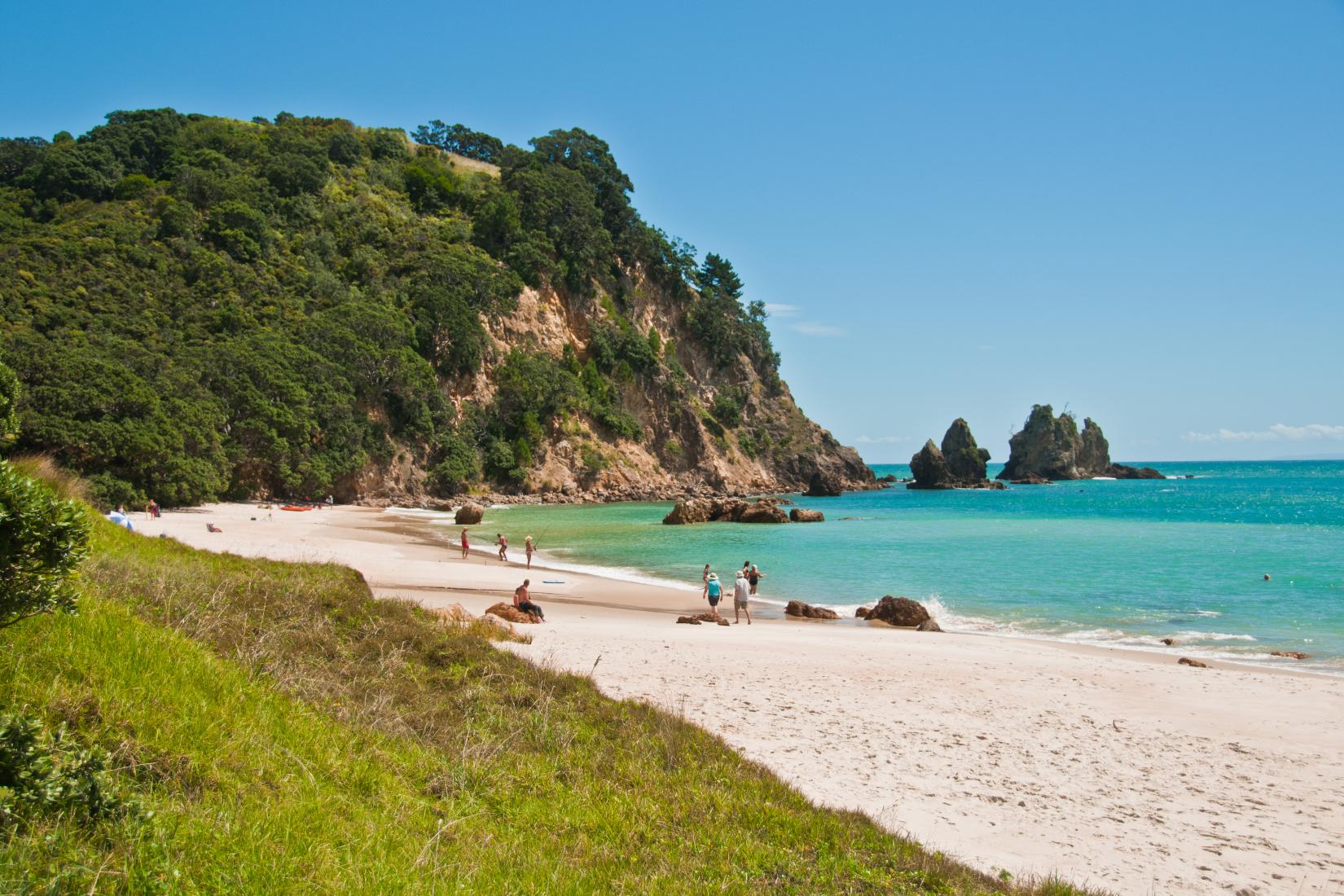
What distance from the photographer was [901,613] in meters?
18.3

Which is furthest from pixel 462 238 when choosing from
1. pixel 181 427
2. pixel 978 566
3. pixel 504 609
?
pixel 504 609

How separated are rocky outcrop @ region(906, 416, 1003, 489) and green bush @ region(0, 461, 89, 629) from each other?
10591 cm

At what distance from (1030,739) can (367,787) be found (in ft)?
23.8

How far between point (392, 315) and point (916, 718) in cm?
5429

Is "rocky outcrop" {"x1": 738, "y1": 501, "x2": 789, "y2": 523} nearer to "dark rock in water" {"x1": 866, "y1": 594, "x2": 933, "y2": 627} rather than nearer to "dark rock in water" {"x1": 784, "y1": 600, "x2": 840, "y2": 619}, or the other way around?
"dark rock in water" {"x1": 784, "y1": 600, "x2": 840, "y2": 619}

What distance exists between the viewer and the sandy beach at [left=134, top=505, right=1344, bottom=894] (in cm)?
618

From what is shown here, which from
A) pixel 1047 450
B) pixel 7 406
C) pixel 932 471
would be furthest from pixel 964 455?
pixel 7 406

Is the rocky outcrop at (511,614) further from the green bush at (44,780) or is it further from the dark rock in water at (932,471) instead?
the dark rock in water at (932,471)

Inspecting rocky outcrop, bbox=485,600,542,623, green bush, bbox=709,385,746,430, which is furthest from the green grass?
green bush, bbox=709,385,746,430

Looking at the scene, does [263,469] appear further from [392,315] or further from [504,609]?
[504,609]

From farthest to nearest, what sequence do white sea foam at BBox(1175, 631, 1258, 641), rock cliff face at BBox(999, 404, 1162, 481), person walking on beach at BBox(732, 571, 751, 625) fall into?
rock cliff face at BBox(999, 404, 1162, 481), person walking on beach at BBox(732, 571, 751, 625), white sea foam at BBox(1175, 631, 1258, 641)

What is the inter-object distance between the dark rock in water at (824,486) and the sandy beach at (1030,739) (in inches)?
2906

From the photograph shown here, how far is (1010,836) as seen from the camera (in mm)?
6301

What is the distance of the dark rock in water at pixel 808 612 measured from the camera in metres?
19.2
